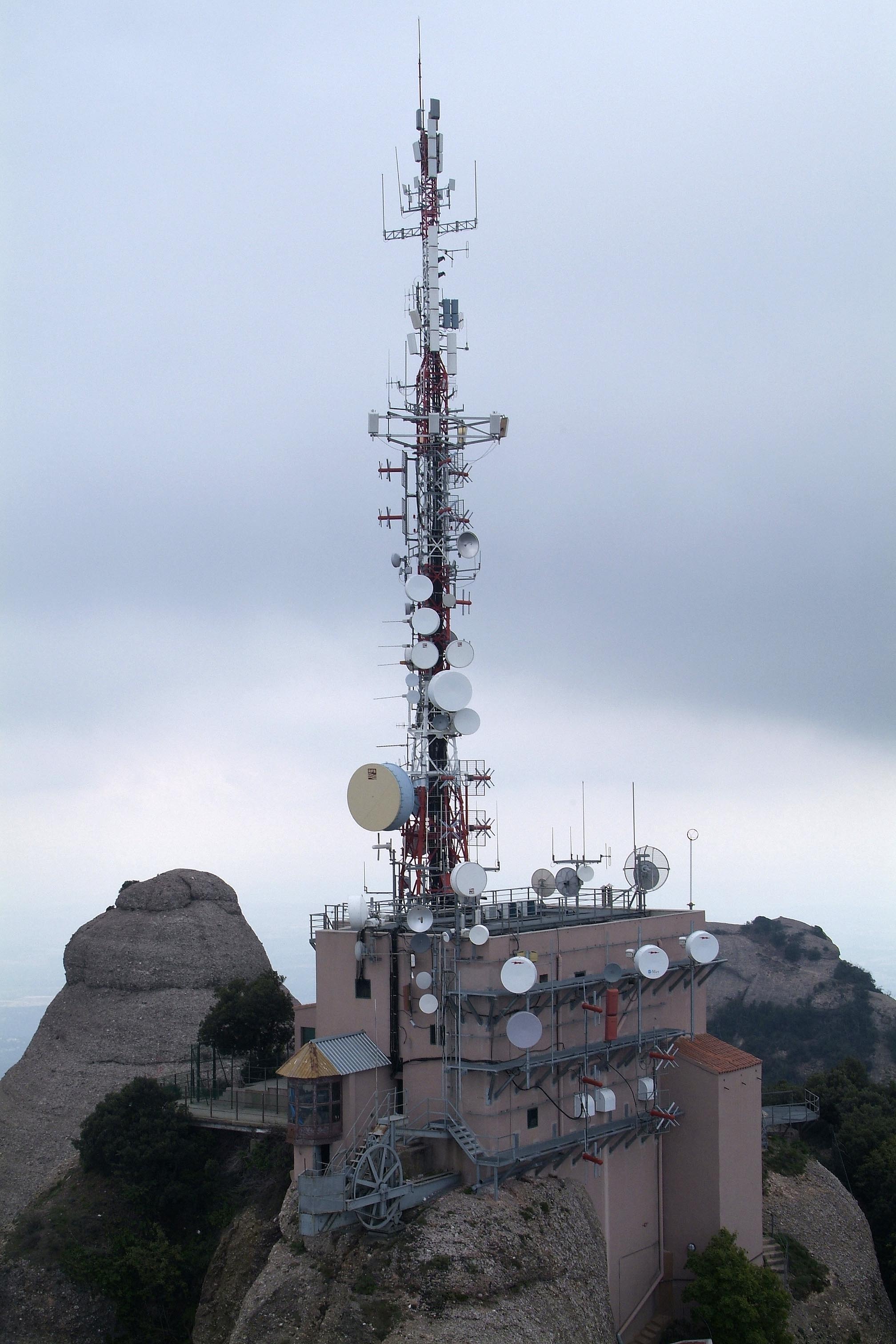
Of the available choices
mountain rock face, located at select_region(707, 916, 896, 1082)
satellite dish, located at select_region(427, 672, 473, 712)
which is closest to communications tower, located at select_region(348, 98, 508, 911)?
satellite dish, located at select_region(427, 672, 473, 712)

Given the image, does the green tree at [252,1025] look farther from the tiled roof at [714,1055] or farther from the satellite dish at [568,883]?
the tiled roof at [714,1055]

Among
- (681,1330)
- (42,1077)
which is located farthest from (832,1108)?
(42,1077)

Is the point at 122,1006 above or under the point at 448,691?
under

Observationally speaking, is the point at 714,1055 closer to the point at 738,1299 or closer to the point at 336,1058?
the point at 738,1299

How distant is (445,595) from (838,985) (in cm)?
8397

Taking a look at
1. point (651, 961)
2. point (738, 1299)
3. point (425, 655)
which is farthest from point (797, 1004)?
point (425, 655)

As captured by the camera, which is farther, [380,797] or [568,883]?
[568,883]

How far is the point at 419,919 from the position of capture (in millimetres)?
32719

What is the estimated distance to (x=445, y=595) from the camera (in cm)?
4047

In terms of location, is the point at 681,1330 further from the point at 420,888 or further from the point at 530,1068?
the point at 420,888

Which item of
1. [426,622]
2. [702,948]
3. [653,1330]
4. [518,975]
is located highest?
[426,622]

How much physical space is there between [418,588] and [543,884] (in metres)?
11.1

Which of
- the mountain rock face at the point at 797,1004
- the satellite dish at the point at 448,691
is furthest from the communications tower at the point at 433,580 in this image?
the mountain rock face at the point at 797,1004

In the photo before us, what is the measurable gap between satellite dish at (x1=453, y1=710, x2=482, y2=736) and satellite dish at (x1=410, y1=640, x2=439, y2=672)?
1.84 meters
